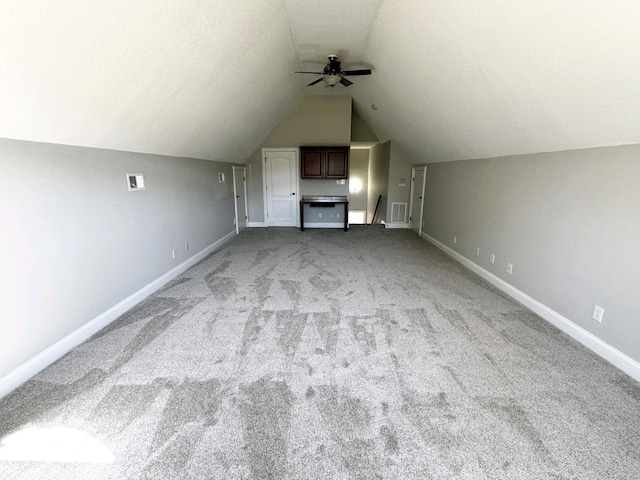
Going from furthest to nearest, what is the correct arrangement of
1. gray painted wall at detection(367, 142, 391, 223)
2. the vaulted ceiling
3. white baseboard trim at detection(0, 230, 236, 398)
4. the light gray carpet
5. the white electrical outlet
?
gray painted wall at detection(367, 142, 391, 223) → the white electrical outlet → white baseboard trim at detection(0, 230, 236, 398) → the vaulted ceiling → the light gray carpet

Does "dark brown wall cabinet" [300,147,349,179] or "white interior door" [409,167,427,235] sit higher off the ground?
"dark brown wall cabinet" [300,147,349,179]

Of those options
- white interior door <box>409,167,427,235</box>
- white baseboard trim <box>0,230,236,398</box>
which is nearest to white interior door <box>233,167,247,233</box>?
white baseboard trim <box>0,230,236,398</box>

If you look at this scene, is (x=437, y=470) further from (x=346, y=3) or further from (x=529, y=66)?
(x=346, y=3)

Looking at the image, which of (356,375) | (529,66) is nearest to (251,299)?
(356,375)

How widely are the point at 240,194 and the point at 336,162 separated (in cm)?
255

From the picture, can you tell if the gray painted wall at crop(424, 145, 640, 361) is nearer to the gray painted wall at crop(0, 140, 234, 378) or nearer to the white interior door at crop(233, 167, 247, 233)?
the gray painted wall at crop(0, 140, 234, 378)

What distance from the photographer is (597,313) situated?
2523 mm

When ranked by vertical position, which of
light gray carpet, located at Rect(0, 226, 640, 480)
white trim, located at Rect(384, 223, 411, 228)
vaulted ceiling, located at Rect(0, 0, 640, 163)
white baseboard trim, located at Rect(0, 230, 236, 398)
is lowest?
light gray carpet, located at Rect(0, 226, 640, 480)

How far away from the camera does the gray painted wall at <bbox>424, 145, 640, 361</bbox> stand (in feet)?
7.50

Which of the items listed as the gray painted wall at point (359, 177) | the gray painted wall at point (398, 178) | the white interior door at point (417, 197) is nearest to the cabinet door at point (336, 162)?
the gray painted wall at point (398, 178)

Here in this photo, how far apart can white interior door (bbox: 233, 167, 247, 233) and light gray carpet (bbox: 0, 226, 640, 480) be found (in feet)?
13.5

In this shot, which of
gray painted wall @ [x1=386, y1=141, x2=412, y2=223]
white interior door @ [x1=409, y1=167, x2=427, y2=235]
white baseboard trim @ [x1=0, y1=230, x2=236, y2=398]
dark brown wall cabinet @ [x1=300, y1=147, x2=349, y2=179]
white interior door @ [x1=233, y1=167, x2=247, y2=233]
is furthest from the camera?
gray painted wall @ [x1=386, y1=141, x2=412, y2=223]

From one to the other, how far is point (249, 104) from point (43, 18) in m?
3.33

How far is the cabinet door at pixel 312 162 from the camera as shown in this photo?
24.1 feet
